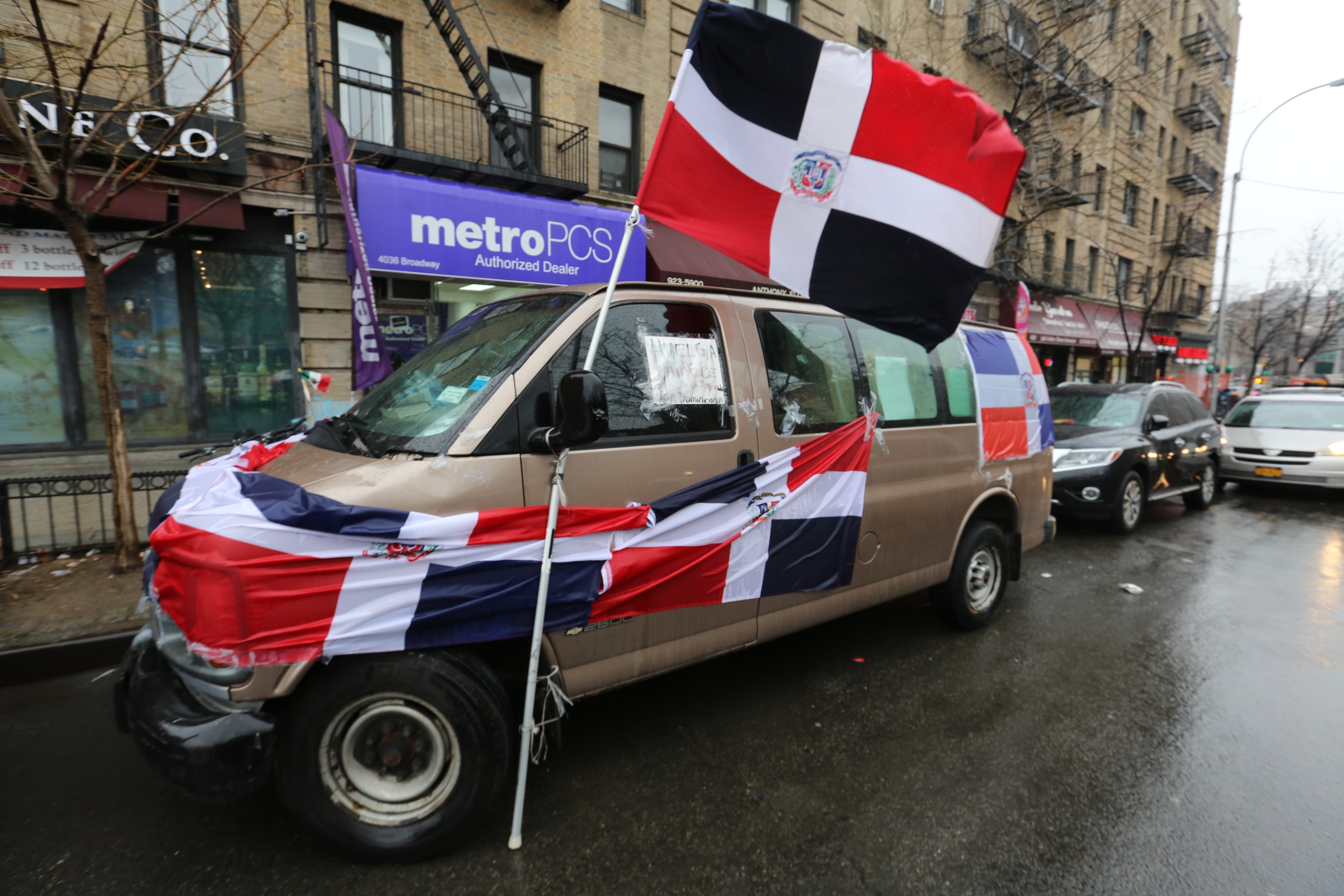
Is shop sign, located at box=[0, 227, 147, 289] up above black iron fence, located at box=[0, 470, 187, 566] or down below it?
above

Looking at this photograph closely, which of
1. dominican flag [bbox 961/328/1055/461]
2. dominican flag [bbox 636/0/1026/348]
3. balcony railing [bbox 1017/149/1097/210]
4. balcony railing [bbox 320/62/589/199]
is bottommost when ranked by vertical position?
dominican flag [bbox 961/328/1055/461]

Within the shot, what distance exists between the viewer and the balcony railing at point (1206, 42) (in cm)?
2761

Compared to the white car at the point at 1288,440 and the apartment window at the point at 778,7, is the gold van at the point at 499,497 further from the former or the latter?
the apartment window at the point at 778,7

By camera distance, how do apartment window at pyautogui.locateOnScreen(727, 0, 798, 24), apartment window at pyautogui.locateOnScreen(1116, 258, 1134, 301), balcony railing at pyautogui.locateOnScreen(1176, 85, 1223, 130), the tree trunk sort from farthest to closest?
balcony railing at pyautogui.locateOnScreen(1176, 85, 1223, 130) < apartment window at pyautogui.locateOnScreen(1116, 258, 1134, 301) < apartment window at pyautogui.locateOnScreen(727, 0, 798, 24) < the tree trunk

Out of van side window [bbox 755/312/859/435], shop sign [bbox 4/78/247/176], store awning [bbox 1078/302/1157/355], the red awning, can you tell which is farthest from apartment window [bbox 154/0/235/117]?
store awning [bbox 1078/302/1157/355]

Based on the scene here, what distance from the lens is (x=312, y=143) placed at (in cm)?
900

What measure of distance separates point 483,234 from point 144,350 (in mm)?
4603

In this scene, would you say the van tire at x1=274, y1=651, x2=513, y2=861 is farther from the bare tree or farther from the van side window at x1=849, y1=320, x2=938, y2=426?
the bare tree

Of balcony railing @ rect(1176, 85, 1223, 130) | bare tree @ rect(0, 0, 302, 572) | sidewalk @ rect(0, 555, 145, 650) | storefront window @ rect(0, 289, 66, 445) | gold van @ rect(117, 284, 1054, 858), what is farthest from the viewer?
balcony railing @ rect(1176, 85, 1223, 130)

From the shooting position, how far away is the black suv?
7.95 m

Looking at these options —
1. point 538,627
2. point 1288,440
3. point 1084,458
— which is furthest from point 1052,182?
point 538,627

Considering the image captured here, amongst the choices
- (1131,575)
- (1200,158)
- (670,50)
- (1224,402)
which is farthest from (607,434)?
(1200,158)

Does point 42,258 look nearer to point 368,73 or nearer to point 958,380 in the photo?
point 368,73

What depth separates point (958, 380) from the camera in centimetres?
466
